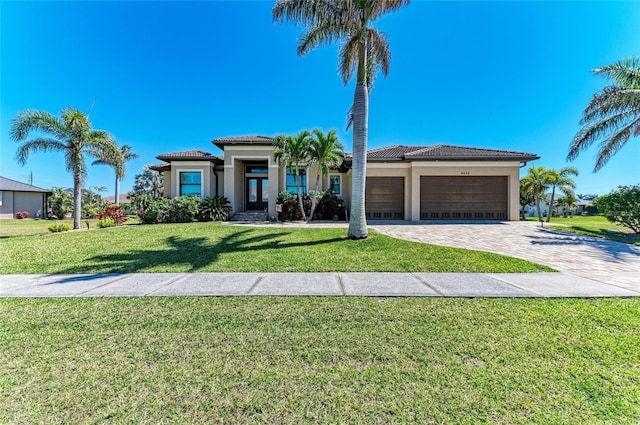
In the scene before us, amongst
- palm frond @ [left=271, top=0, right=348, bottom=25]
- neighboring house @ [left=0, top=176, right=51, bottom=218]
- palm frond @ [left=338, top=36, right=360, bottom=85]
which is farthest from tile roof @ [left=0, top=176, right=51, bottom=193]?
palm frond @ [left=338, top=36, right=360, bottom=85]

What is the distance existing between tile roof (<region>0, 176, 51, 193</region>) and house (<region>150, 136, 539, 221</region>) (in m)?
21.2

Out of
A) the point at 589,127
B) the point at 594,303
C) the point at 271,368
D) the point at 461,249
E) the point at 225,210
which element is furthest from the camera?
the point at 225,210

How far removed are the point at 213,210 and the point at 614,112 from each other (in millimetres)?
21856

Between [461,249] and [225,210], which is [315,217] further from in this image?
[461,249]

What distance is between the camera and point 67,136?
43.6 ft

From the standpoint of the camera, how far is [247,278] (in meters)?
5.66

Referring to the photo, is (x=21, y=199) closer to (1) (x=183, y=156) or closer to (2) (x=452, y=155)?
(1) (x=183, y=156)

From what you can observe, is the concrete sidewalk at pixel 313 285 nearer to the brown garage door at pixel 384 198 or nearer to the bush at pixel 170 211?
the bush at pixel 170 211

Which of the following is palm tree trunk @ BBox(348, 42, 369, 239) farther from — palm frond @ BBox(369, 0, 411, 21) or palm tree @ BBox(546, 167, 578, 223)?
palm tree @ BBox(546, 167, 578, 223)

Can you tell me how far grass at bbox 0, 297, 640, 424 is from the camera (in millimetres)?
2109

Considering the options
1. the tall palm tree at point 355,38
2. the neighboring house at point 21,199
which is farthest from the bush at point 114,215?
the neighboring house at point 21,199

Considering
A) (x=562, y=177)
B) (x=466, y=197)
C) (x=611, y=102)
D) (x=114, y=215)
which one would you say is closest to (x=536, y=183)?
(x=562, y=177)

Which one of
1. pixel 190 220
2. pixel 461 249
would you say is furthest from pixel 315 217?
pixel 461 249

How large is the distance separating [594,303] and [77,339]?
7845mm
